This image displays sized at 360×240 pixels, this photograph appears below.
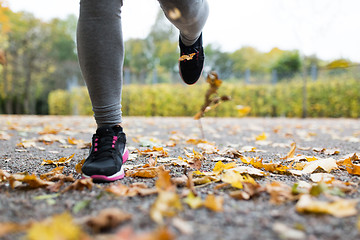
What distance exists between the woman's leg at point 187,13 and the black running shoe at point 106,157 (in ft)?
1.58

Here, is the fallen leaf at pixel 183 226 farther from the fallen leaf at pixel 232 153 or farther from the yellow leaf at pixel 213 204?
the fallen leaf at pixel 232 153

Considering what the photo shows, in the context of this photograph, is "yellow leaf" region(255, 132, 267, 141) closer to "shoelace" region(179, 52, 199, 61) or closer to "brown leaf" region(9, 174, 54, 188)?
"shoelace" region(179, 52, 199, 61)

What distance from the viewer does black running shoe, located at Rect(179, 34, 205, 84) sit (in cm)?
143

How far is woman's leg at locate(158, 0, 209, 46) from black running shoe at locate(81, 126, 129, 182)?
0.48 metres

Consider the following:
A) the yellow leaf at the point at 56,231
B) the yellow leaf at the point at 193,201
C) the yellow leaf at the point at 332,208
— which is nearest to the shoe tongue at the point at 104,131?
the yellow leaf at the point at 193,201

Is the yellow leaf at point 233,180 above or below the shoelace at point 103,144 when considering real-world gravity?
below

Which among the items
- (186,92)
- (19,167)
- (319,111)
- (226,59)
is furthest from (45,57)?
(226,59)

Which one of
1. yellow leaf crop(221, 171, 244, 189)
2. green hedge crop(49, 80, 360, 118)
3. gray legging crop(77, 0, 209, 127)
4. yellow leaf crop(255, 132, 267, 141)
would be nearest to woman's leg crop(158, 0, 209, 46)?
gray legging crop(77, 0, 209, 127)

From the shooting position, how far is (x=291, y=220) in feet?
2.30

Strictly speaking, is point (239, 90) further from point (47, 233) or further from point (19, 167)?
point (47, 233)

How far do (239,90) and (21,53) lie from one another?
39.4 ft

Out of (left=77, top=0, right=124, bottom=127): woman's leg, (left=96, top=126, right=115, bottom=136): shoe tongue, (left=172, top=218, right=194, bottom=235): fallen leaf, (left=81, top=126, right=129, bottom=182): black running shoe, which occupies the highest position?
(left=77, top=0, right=124, bottom=127): woman's leg

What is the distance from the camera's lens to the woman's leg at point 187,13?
3.58 ft

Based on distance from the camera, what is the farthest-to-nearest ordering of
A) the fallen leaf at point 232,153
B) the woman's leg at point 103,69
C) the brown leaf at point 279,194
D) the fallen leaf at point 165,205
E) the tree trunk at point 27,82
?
the tree trunk at point 27,82 < the fallen leaf at point 232,153 < the woman's leg at point 103,69 < the brown leaf at point 279,194 < the fallen leaf at point 165,205
